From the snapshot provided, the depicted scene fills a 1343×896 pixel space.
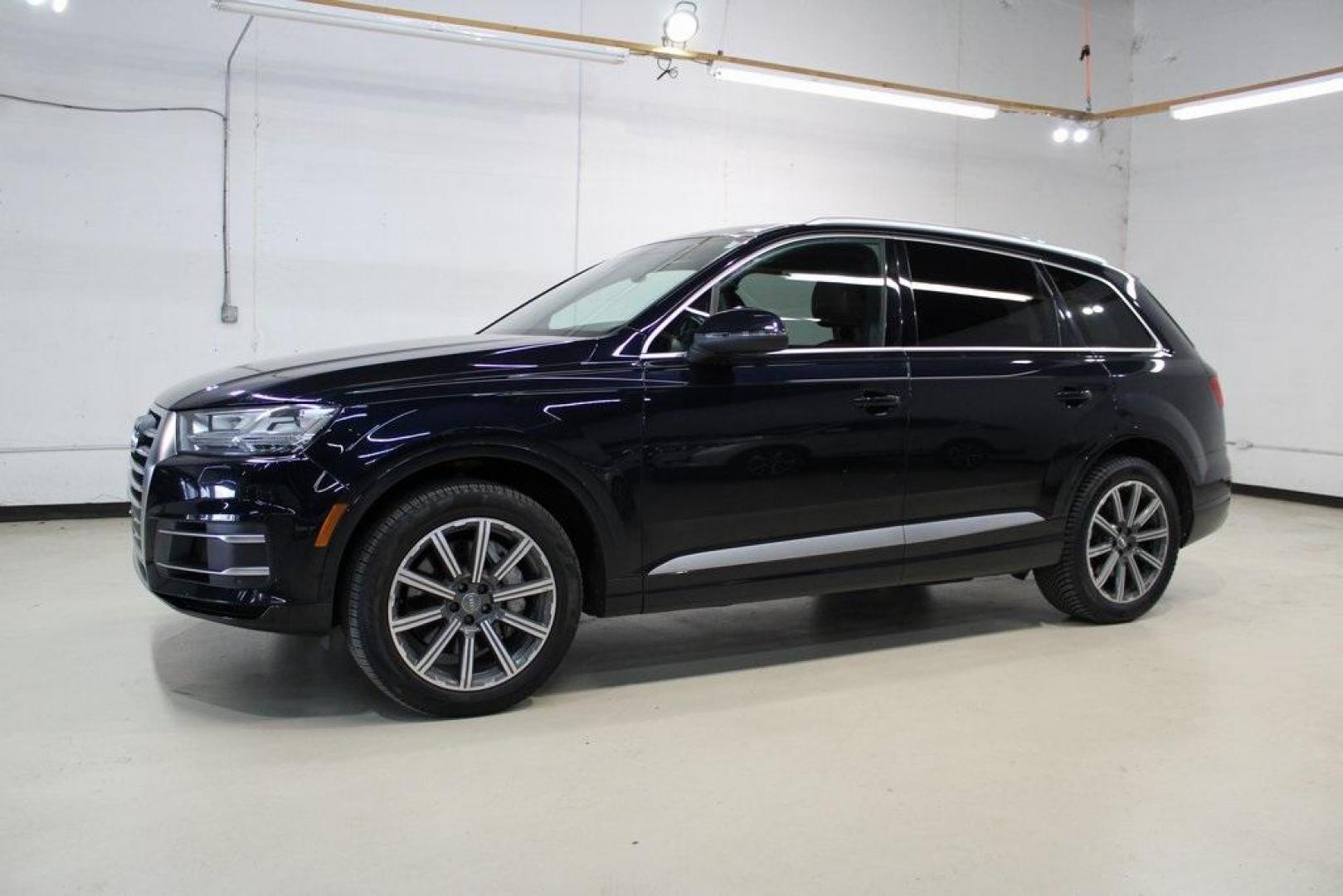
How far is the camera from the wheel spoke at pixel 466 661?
10.4 ft

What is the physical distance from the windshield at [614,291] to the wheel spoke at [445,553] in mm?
846

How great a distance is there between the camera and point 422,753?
9.72 ft

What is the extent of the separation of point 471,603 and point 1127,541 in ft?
8.98

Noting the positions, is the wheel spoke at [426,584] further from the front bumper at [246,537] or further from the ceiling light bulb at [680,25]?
the ceiling light bulb at [680,25]

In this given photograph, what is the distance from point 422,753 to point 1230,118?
890 cm

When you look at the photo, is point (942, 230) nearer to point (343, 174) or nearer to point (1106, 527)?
point (1106, 527)

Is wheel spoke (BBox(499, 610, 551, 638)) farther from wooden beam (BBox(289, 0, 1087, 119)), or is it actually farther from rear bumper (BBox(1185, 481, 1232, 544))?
wooden beam (BBox(289, 0, 1087, 119))

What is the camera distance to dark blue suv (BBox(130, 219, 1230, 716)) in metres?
3.03

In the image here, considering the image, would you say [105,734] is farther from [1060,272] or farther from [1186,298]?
[1186,298]

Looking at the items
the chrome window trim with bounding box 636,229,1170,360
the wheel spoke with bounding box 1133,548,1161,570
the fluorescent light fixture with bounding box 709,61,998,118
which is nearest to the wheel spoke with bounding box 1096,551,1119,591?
the wheel spoke with bounding box 1133,548,1161,570

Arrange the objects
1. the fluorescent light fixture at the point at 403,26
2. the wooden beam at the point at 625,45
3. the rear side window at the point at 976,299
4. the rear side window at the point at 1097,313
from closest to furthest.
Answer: the rear side window at the point at 976,299
the rear side window at the point at 1097,313
the fluorescent light fixture at the point at 403,26
the wooden beam at the point at 625,45

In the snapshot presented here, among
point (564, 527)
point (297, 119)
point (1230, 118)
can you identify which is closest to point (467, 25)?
point (297, 119)

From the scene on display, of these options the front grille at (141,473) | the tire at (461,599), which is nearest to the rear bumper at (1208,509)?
the tire at (461,599)

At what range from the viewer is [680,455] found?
3.37m
